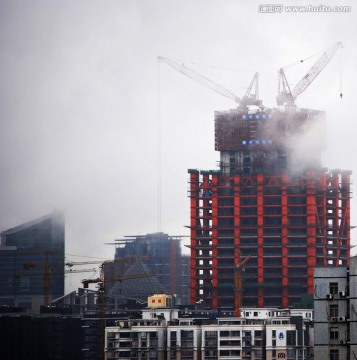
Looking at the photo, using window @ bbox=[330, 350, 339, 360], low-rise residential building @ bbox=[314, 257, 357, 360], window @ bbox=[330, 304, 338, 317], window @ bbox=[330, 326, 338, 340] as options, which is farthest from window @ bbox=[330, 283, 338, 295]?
window @ bbox=[330, 350, 339, 360]

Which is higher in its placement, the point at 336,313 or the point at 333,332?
the point at 336,313

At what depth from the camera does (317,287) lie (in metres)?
95.4

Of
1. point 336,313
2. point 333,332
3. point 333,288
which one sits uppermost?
point 333,288

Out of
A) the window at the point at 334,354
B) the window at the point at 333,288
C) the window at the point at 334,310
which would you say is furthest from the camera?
the window at the point at 333,288

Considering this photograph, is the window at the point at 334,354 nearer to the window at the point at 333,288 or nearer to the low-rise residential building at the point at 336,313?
the low-rise residential building at the point at 336,313

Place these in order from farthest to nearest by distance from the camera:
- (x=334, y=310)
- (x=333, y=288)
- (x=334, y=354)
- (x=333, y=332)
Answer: (x=333, y=288)
(x=334, y=310)
(x=333, y=332)
(x=334, y=354)

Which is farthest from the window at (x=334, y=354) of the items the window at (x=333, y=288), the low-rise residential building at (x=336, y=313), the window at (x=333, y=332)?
the window at (x=333, y=288)

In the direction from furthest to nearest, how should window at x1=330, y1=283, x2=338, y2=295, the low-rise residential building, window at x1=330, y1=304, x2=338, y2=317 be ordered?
window at x1=330, y1=283, x2=338, y2=295 < window at x1=330, y1=304, x2=338, y2=317 < the low-rise residential building

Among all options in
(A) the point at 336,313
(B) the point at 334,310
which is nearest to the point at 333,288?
(B) the point at 334,310

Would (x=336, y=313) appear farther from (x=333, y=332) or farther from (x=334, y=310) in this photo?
(x=333, y=332)

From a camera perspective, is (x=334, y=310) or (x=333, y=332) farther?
(x=334, y=310)

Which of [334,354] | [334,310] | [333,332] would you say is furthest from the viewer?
[334,310]

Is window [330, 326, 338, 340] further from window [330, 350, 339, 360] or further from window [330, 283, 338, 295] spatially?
window [330, 283, 338, 295]

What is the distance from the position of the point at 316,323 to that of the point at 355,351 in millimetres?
3535
